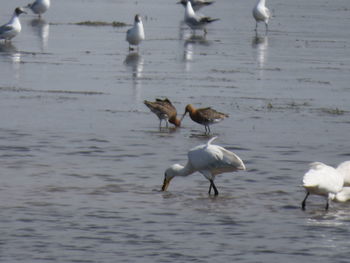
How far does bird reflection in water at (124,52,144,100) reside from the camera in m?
21.8

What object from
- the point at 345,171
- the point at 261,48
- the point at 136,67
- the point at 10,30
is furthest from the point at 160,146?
the point at 10,30

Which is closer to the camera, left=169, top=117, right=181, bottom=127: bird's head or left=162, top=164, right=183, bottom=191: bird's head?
left=162, top=164, right=183, bottom=191: bird's head

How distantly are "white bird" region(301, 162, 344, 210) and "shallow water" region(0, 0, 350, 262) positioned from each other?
0.24 meters

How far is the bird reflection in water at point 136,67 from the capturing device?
21.8 m

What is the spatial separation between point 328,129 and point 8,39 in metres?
14.8

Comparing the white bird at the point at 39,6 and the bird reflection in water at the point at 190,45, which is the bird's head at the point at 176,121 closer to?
the bird reflection in water at the point at 190,45

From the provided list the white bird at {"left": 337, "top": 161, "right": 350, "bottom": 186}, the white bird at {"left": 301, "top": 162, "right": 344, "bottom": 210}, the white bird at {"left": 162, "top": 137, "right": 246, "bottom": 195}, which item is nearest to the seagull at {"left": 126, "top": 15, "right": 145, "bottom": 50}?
the white bird at {"left": 162, "top": 137, "right": 246, "bottom": 195}

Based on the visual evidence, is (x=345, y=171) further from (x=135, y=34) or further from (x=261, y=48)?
(x=261, y=48)

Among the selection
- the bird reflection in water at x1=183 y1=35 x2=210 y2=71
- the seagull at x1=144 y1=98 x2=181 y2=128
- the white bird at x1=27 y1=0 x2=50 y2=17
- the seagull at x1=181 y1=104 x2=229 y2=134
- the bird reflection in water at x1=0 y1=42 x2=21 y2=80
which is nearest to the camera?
the seagull at x1=181 y1=104 x2=229 y2=134

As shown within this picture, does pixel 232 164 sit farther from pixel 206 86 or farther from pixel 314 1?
pixel 314 1

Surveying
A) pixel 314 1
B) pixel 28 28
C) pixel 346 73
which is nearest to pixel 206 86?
pixel 346 73

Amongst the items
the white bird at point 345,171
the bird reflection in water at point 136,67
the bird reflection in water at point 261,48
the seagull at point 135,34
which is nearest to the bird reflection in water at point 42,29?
the seagull at point 135,34

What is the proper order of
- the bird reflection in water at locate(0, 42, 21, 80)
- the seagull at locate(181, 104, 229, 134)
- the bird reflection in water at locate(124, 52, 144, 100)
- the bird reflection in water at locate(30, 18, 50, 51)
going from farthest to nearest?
the bird reflection in water at locate(30, 18, 50, 51), the bird reflection in water at locate(0, 42, 21, 80), the bird reflection in water at locate(124, 52, 144, 100), the seagull at locate(181, 104, 229, 134)

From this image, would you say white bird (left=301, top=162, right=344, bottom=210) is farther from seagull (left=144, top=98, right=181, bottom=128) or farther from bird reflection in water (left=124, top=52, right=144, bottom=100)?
bird reflection in water (left=124, top=52, right=144, bottom=100)
